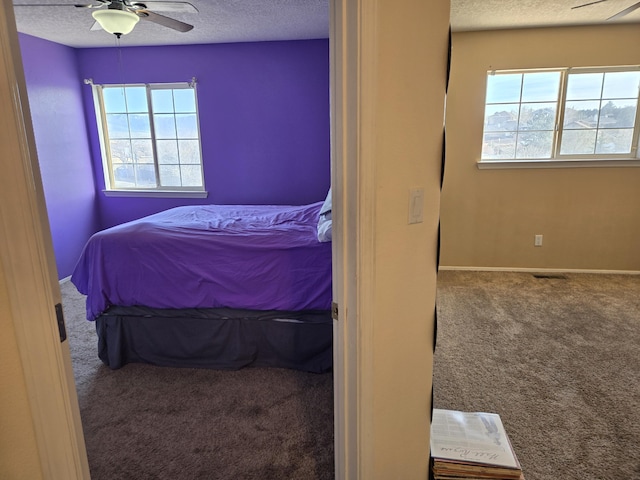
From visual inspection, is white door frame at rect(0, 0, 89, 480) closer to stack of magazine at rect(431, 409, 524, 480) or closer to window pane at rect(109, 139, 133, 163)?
stack of magazine at rect(431, 409, 524, 480)

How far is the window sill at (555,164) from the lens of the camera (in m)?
3.83

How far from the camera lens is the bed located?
2.37 metres

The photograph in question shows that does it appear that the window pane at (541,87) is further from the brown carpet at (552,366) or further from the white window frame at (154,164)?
the white window frame at (154,164)

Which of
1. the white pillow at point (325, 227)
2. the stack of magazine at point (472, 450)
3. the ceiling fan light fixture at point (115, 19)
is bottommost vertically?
the stack of magazine at point (472, 450)

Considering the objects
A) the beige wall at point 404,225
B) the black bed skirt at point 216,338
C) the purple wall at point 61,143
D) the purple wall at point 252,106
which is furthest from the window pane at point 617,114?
the purple wall at point 61,143

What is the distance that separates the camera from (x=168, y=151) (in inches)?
182

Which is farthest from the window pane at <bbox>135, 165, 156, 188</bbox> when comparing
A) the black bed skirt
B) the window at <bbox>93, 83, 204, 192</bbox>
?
the black bed skirt

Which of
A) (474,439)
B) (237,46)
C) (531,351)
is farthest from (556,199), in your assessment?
(237,46)

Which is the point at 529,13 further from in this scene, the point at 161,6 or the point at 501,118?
the point at 161,6

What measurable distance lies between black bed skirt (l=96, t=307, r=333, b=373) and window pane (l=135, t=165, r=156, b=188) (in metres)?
2.59

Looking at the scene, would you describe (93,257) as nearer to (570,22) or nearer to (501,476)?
(501,476)

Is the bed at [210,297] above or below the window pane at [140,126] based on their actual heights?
below

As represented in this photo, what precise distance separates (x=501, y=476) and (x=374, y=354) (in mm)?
635

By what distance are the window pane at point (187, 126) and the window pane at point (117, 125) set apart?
0.64 meters
